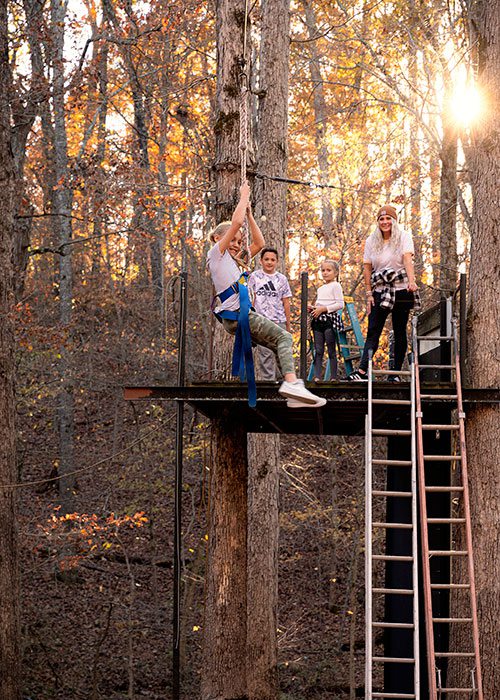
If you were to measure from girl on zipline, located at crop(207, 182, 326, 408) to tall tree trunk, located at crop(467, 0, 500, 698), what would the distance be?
2.06 meters

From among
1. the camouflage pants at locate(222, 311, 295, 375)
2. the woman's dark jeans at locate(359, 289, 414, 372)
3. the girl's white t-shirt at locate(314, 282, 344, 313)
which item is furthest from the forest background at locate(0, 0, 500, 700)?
the camouflage pants at locate(222, 311, 295, 375)

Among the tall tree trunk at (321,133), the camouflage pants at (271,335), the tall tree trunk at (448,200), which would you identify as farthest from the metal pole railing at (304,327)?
the tall tree trunk at (321,133)

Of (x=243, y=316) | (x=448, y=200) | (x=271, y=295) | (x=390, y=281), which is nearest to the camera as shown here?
(x=243, y=316)

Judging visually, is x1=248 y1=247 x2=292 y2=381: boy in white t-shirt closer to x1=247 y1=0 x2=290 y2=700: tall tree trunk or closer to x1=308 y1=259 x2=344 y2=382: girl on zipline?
x1=308 y1=259 x2=344 y2=382: girl on zipline

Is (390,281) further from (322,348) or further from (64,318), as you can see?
(64,318)

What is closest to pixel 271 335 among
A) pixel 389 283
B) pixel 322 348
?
pixel 389 283

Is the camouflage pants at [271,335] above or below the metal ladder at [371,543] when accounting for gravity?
above

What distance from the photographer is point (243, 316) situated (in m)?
8.40

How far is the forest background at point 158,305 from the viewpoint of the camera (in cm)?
1619

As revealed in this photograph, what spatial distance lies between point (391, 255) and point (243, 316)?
1988 millimetres

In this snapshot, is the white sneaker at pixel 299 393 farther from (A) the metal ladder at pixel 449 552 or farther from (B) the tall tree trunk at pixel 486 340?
(B) the tall tree trunk at pixel 486 340

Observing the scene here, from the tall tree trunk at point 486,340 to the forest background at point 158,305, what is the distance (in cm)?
5

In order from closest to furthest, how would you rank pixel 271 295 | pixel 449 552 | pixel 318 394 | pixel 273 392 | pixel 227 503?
1. pixel 449 552
2. pixel 318 394
3. pixel 273 392
4. pixel 271 295
5. pixel 227 503

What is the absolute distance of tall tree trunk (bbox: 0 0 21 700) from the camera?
505 inches
